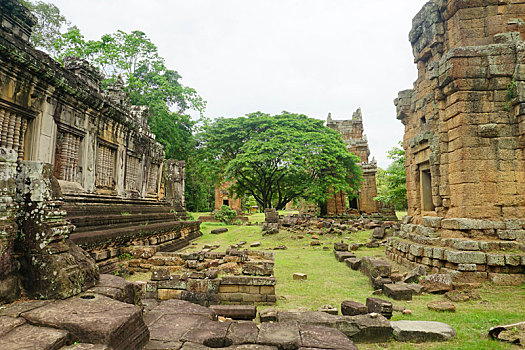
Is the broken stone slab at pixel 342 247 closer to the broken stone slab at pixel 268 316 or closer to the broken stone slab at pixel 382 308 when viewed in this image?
the broken stone slab at pixel 382 308

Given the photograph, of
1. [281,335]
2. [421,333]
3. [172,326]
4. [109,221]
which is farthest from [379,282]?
[109,221]

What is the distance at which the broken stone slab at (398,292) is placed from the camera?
541cm

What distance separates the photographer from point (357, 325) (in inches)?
150

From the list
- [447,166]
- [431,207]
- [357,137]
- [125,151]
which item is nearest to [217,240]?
[125,151]

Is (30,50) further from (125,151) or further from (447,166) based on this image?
(447,166)

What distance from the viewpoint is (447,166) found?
23.9 ft

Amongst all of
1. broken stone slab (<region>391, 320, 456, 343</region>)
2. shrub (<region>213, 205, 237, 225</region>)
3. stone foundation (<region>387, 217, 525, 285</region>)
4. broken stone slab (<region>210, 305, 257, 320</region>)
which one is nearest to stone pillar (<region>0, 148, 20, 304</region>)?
broken stone slab (<region>210, 305, 257, 320</region>)

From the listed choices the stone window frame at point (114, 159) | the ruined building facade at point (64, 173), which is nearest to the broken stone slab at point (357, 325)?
the ruined building facade at point (64, 173)

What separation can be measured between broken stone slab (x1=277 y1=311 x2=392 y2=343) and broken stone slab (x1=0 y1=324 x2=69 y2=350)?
101 inches

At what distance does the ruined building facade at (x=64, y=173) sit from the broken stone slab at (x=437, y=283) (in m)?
5.86

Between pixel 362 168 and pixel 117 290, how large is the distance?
23.5 metres

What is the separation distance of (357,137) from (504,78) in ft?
67.7

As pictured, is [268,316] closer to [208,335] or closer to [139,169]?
[208,335]

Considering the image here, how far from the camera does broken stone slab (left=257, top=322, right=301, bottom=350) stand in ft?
10.1
